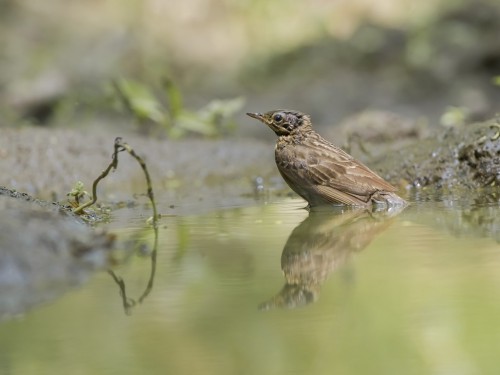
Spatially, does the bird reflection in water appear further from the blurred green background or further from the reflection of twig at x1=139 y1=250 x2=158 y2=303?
the blurred green background

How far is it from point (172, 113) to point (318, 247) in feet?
21.2

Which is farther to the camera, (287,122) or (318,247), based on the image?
(287,122)

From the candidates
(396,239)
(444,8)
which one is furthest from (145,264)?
(444,8)

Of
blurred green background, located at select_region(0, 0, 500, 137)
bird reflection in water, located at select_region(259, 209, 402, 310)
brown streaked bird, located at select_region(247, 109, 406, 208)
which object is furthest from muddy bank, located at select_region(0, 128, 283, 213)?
blurred green background, located at select_region(0, 0, 500, 137)

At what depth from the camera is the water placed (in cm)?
271

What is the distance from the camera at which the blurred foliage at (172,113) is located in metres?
10.5

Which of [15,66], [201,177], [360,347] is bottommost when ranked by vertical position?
[360,347]

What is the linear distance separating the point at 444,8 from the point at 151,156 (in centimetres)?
662

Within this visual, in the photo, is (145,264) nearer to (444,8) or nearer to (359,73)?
(359,73)

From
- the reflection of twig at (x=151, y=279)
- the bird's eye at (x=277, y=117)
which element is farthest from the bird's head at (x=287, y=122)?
the reflection of twig at (x=151, y=279)

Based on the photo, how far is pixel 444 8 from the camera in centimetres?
1430

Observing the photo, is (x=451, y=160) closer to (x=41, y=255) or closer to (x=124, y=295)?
(x=41, y=255)

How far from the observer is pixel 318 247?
14.9 ft

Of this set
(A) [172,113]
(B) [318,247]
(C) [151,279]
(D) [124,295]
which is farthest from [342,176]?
(A) [172,113]
